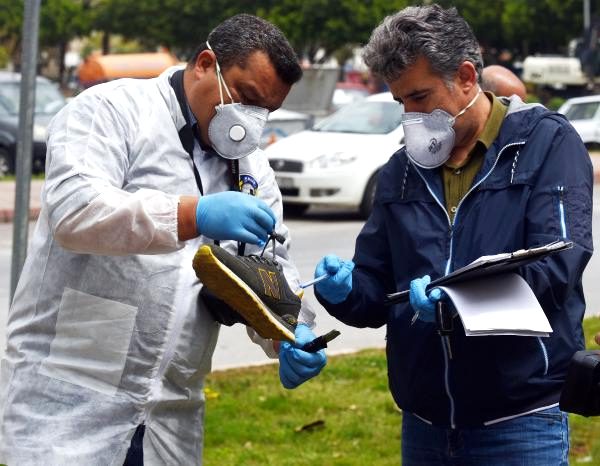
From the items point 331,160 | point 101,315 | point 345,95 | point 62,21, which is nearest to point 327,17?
point 345,95

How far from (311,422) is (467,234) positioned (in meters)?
3.17

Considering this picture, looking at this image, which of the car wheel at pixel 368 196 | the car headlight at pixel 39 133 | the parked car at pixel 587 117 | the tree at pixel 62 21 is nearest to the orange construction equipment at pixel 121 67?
the car headlight at pixel 39 133

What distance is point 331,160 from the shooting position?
15656 mm

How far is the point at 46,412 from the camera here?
334 cm

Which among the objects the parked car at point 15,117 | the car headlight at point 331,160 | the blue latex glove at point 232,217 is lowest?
the parked car at point 15,117

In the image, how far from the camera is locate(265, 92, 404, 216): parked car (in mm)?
15562

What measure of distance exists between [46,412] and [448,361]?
1.03 m

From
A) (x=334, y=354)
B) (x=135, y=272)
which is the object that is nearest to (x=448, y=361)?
(x=135, y=272)

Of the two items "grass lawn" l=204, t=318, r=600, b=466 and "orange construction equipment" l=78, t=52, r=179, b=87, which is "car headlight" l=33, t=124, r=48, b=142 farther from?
"grass lawn" l=204, t=318, r=600, b=466

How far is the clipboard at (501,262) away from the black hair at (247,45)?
77 centimetres

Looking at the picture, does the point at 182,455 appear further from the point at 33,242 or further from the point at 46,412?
the point at 33,242

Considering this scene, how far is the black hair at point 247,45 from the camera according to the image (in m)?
3.49

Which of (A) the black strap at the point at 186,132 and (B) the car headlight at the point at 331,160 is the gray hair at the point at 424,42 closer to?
(A) the black strap at the point at 186,132

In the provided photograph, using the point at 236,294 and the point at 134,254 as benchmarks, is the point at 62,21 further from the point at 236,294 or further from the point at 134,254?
the point at 236,294
